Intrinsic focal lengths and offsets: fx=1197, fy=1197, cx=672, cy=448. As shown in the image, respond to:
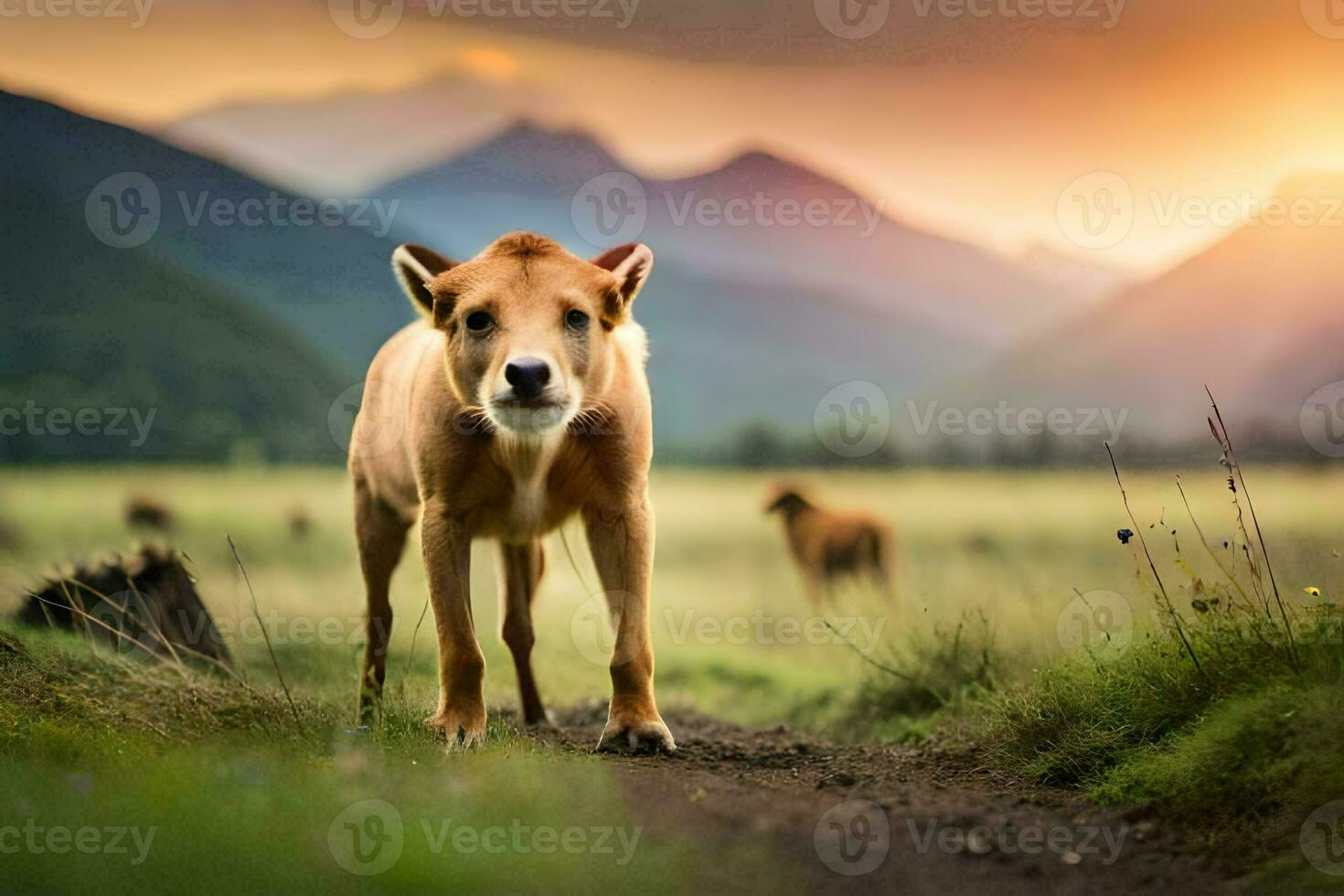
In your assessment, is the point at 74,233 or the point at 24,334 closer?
the point at 24,334

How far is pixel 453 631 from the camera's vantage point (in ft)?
24.0

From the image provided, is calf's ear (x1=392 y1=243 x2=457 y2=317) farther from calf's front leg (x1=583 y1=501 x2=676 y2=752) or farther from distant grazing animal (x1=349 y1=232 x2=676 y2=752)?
calf's front leg (x1=583 y1=501 x2=676 y2=752)

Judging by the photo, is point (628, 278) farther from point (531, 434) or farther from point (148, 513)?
point (148, 513)

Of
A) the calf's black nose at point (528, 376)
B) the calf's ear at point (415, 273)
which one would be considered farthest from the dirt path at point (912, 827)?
the calf's ear at point (415, 273)

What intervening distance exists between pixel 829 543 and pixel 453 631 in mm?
8746

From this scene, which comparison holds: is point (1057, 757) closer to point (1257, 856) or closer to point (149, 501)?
point (1257, 856)

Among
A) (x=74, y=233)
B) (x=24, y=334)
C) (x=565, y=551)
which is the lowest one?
(x=565, y=551)

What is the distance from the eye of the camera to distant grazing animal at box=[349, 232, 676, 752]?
23.1 feet

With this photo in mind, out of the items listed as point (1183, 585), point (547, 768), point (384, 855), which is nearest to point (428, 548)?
point (547, 768)

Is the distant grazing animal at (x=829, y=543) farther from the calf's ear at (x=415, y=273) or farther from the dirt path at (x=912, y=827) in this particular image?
the calf's ear at (x=415, y=273)

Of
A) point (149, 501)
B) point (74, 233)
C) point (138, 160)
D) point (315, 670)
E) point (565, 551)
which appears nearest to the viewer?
point (565, 551)

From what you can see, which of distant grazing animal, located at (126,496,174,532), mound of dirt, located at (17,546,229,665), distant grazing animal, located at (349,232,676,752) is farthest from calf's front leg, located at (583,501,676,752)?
distant grazing animal, located at (126,496,174,532)

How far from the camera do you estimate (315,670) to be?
33.7ft

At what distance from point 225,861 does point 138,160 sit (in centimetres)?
1303
